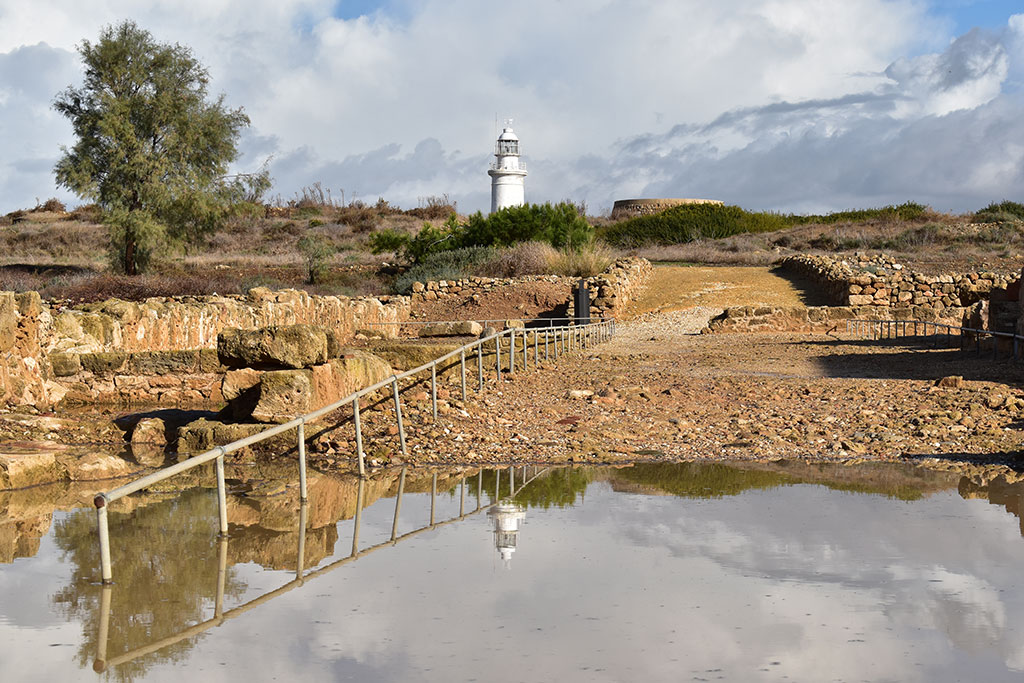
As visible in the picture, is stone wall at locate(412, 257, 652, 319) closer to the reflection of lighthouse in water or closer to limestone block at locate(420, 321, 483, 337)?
limestone block at locate(420, 321, 483, 337)

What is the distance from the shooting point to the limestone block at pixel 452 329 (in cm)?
2247

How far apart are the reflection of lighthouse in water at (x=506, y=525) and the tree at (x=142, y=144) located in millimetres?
30291

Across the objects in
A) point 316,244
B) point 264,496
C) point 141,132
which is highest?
point 141,132

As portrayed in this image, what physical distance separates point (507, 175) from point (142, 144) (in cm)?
1983

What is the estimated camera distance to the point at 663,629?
526cm

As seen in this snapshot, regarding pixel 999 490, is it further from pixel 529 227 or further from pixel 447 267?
pixel 529 227

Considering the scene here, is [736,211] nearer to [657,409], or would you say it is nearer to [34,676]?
[657,409]

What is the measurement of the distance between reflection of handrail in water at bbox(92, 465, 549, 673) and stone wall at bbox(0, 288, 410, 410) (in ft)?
16.7

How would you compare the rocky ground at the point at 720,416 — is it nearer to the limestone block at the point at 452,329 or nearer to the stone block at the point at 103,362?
the stone block at the point at 103,362

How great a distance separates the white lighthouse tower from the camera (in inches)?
2069

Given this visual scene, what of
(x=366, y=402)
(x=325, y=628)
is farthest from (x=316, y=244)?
(x=325, y=628)

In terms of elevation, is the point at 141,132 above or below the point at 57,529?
above

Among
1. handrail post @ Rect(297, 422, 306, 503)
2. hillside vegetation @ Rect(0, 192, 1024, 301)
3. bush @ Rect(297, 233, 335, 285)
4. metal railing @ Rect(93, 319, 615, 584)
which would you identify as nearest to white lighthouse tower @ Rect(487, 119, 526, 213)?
hillside vegetation @ Rect(0, 192, 1024, 301)

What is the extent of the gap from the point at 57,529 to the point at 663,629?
4.70 metres
